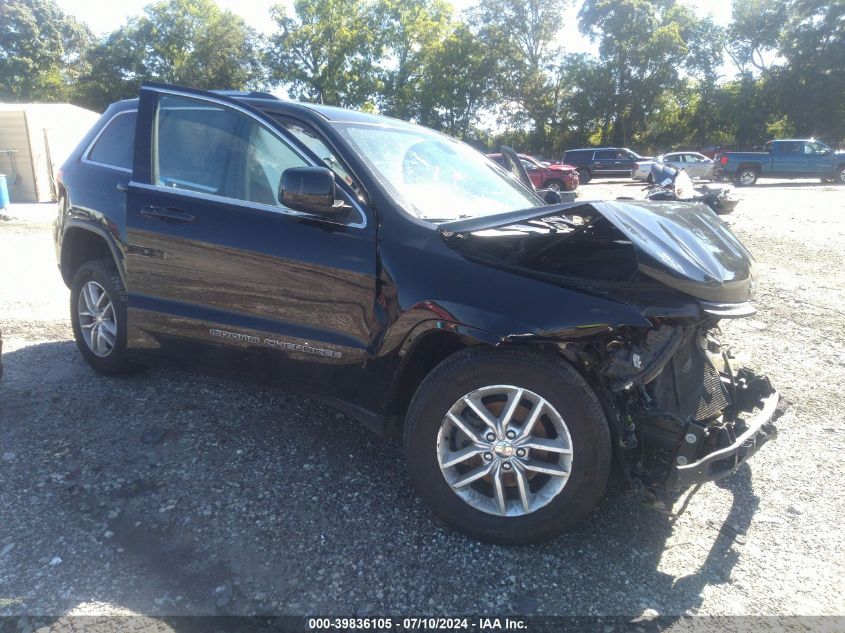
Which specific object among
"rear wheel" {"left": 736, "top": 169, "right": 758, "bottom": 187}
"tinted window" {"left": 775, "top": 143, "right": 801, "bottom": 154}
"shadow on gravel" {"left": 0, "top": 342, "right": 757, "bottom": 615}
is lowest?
"shadow on gravel" {"left": 0, "top": 342, "right": 757, "bottom": 615}

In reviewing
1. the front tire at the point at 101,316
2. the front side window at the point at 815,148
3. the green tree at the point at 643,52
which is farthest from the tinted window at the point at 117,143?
the green tree at the point at 643,52

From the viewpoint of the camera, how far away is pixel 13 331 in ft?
18.2

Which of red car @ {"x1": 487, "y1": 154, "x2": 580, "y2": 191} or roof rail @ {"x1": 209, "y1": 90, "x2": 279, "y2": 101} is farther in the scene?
red car @ {"x1": 487, "y1": 154, "x2": 580, "y2": 191}

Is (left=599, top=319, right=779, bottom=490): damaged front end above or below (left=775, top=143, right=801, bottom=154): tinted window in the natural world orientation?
below

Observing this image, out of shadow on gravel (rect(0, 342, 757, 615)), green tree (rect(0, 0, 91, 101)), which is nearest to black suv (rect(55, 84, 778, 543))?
shadow on gravel (rect(0, 342, 757, 615))

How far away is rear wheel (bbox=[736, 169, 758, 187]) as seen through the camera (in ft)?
89.8

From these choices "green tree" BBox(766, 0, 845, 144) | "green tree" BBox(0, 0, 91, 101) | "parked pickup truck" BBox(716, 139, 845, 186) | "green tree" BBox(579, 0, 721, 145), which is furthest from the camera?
"green tree" BBox(0, 0, 91, 101)

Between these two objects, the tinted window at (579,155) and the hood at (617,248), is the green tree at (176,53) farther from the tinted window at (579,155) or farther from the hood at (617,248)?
the hood at (617,248)

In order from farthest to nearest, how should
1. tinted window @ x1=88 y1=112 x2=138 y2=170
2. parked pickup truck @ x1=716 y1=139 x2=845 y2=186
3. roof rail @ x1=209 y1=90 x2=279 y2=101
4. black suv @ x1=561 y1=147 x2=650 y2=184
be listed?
1. black suv @ x1=561 y1=147 x2=650 y2=184
2. parked pickup truck @ x1=716 y1=139 x2=845 y2=186
3. tinted window @ x1=88 y1=112 x2=138 y2=170
4. roof rail @ x1=209 y1=90 x2=279 y2=101

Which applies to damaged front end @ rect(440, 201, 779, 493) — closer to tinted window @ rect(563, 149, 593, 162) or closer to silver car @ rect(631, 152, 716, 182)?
silver car @ rect(631, 152, 716, 182)

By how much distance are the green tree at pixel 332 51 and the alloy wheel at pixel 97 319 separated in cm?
4103

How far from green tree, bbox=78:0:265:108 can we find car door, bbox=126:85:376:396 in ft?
157

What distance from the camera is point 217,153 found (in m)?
3.55

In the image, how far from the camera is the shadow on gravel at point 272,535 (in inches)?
96.4
